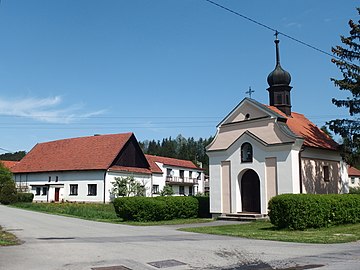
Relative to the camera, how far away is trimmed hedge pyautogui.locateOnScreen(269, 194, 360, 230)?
1942 cm

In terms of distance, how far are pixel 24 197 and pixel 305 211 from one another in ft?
125

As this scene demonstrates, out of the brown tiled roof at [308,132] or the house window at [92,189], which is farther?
the house window at [92,189]

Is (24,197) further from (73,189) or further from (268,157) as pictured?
(268,157)

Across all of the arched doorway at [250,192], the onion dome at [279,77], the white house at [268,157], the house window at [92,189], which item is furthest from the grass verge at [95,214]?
the onion dome at [279,77]

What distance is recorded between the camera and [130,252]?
12211 mm

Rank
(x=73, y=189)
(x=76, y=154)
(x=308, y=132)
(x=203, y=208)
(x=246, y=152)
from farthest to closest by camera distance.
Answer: (x=76, y=154) → (x=73, y=189) → (x=203, y=208) → (x=308, y=132) → (x=246, y=152)

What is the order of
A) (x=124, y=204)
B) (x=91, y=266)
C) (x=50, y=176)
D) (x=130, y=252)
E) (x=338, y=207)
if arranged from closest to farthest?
(x=91, y=266)
(x=130, y=252)
(x=338, y=207)
(x=124, y=204)
(x=50, y=176)

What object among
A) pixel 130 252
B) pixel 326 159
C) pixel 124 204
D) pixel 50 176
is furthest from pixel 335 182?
pixel 50 176

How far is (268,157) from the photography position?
25.8 meters

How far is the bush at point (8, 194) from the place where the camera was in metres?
47.2

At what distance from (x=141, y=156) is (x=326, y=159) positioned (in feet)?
91.1

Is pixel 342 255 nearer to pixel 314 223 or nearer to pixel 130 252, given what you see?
pixel 130 252

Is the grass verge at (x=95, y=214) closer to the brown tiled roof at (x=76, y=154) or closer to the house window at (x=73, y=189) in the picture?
the house window at (x=73, y=189)

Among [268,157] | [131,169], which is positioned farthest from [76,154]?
[268,157]
